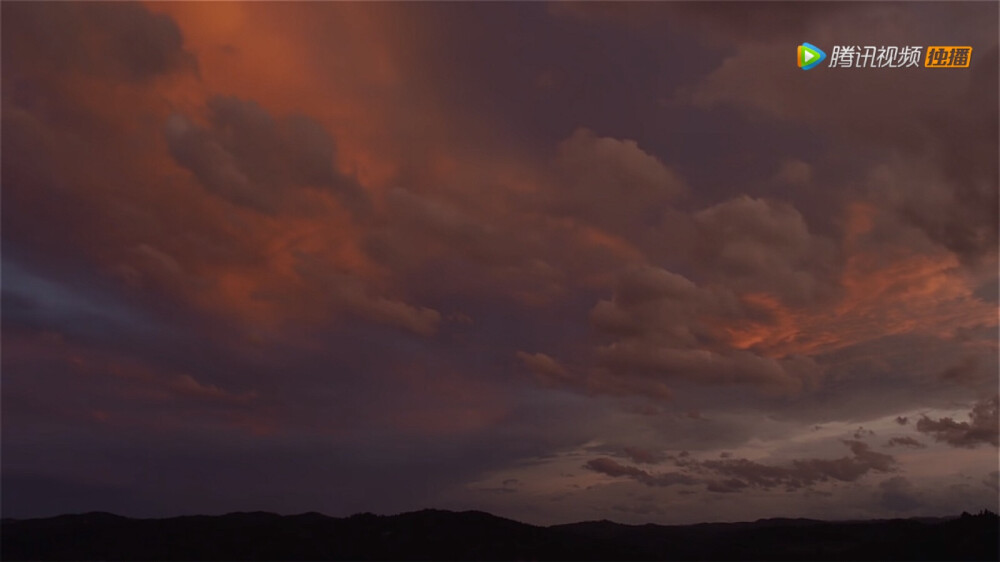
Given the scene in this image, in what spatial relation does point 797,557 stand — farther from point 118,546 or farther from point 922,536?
point 118,546

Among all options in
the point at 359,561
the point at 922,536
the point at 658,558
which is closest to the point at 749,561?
the point at 658,558

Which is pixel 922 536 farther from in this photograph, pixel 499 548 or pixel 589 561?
pixel 499 548

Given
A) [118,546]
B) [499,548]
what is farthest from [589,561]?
[118,546]

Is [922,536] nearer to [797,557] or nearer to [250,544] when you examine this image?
[797,557]

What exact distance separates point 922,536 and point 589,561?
87.6m

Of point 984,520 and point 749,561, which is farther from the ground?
point 984,520

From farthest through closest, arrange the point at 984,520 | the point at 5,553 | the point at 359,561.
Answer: the point at 5,553 < the point at 359,561 < the point at 984,520

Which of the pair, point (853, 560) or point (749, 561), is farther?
point (749, 561)

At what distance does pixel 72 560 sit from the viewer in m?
192

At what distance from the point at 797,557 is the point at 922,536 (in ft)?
104

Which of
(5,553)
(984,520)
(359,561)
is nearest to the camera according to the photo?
(984,520)

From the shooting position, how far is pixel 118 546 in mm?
197500

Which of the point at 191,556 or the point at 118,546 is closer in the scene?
the point at 191,556

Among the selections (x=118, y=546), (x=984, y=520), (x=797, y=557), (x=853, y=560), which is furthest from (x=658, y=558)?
(x=118, y=546)
